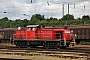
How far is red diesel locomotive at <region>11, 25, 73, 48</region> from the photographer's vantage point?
28125mm

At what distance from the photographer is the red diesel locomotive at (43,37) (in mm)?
28125

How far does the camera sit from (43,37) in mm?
30000

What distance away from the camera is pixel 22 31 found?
1272 inches

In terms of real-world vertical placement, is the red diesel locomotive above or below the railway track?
above

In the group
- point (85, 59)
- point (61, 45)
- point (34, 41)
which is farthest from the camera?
point (34, 41)

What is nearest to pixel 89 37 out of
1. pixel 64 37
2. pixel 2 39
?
pixel 64 37

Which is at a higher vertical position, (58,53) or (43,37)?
(43,37)

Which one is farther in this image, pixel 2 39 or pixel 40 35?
pixel 2 39

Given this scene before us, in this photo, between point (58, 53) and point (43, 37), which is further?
point (43, 37)

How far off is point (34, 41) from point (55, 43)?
11.5 feet

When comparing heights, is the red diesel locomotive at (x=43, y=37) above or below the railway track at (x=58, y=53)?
above

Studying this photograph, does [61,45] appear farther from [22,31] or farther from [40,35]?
[22,31]

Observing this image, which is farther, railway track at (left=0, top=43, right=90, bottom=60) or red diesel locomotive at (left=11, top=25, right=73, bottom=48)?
red diesel locomotive at (left=11, top=25, right=73, bottom=48)

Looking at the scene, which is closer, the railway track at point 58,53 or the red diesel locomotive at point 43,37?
the railway track at point 58,53
